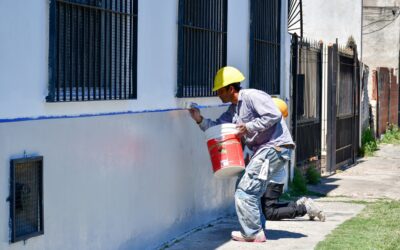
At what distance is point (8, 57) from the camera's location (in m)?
5.79

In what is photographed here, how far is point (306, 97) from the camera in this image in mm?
14977

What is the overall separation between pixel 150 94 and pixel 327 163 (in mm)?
8547

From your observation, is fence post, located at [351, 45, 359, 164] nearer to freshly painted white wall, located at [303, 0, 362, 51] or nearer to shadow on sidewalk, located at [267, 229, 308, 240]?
shadow on sidewalk, located at [267, 229, 308, 240]

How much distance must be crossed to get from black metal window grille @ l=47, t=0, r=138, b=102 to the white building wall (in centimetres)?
9

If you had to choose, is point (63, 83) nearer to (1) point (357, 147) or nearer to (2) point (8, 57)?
(2) point (8, 57)

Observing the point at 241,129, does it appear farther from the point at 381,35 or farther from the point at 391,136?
the point at 381,35

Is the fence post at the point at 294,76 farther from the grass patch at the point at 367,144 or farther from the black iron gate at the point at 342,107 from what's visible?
the grass patch at the point at 367,144

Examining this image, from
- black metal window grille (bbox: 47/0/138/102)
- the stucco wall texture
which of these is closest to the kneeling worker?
black metal window grille (bbox: 47/0/138/102)

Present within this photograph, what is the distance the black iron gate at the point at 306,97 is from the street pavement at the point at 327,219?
0.63 metres

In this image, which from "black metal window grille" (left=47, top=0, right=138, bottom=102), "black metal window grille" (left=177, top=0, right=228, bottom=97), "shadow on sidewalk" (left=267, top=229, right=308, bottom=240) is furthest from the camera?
"shadow on sidewalk" (left=267, top=229, right=308, bottom=240)

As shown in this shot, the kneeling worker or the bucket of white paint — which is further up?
the bucket of white paint

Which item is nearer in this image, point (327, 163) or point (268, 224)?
point (268, 224)

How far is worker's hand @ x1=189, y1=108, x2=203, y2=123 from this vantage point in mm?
8758

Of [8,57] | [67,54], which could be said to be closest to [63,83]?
[67,54]
